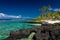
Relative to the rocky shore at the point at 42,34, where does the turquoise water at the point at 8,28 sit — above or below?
above

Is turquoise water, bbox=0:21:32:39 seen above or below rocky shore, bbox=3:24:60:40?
above

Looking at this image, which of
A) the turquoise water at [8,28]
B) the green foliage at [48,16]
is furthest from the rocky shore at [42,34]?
the green foliage at [48,16]

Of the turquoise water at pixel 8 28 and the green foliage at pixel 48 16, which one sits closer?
the turquoise water at pixel 8 28

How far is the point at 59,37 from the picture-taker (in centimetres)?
1138

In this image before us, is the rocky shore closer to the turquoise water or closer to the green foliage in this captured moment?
the turquoise water

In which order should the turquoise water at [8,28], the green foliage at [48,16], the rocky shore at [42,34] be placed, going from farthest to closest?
the green foliage at [48,16]
the turquoise water at [8,28]
the rocky shore at [42,34]

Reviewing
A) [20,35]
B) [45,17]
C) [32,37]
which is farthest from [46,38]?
[45,17]

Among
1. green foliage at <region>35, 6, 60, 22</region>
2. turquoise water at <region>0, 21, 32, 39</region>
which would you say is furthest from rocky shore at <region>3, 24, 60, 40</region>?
green foliage at <region>35, 6, 60, 22</region>

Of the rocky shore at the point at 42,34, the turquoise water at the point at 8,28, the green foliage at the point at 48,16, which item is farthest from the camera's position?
the green foliage at the point at 48,16

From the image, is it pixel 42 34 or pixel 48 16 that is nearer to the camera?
pixel 42 34

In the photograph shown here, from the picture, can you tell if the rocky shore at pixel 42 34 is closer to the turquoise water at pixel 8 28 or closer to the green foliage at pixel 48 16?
the turquoise water at pixel 8 28

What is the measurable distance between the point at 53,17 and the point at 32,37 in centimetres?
4021

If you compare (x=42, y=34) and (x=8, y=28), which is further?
(x=8, y=28)

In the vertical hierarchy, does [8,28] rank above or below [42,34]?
above
